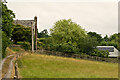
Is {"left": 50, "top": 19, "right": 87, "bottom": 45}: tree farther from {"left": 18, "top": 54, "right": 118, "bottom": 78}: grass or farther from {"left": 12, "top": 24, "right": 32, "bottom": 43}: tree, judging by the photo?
{"left": 18, "top": 54, "right": 118, "bottom": 78}: grass

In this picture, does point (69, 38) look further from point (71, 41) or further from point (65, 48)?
point (65, 48)

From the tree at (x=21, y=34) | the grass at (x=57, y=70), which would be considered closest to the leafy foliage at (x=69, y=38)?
the tree at (x=21, y=34)

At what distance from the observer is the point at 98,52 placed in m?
67.1

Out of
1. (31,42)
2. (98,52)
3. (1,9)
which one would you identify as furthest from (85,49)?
(1,9)

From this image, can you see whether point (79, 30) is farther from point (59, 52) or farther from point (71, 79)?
point (71, 79)

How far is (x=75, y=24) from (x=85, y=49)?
1592 centimetres

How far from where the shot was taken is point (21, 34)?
215 ft

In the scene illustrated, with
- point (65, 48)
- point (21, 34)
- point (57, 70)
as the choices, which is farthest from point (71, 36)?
point (57, 70)

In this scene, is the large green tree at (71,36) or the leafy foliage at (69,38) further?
the large green tree at (71,36)

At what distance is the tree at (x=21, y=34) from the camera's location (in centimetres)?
6519

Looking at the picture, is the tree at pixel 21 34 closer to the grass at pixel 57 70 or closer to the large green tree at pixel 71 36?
the large green tree at pixel 71 36

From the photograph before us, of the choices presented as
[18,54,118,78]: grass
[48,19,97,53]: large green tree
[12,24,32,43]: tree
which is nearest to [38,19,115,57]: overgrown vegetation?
[48,19,97,53]: large green tree

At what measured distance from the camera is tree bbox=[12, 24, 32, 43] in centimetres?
6519

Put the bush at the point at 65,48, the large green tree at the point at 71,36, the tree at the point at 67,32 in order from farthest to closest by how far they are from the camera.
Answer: the tree at the point at 67,32 < the large green tree at the point at 71,36 < the bush at the point at 65,48
